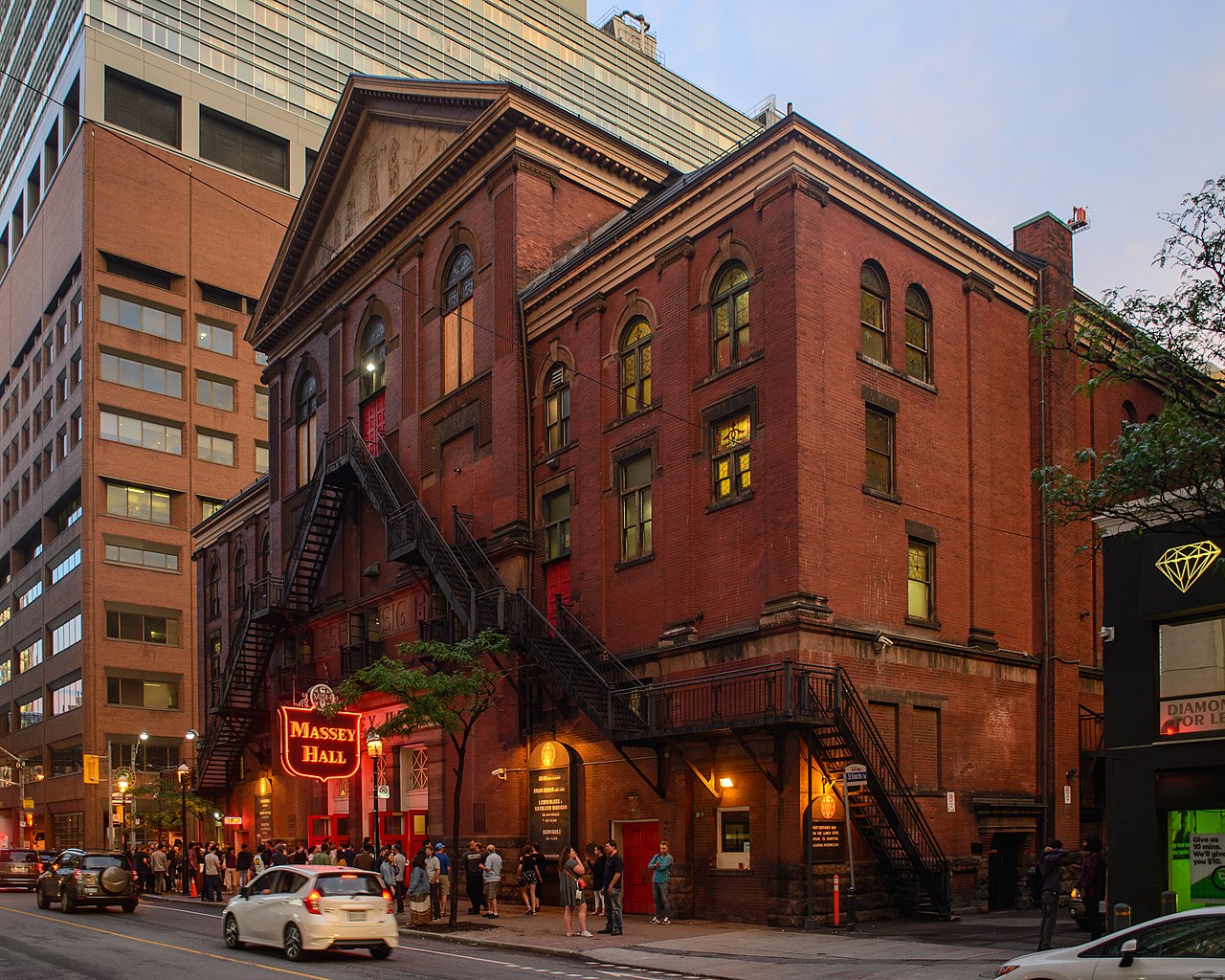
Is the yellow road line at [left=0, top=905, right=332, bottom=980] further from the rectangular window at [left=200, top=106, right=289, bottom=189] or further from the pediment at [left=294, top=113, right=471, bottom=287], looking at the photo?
the rectangular window at [left=200, top=106, right=289, bottom=189]

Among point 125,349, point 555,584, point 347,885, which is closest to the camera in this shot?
point 347,885

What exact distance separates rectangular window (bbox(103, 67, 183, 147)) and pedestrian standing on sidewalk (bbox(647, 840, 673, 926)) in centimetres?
7170

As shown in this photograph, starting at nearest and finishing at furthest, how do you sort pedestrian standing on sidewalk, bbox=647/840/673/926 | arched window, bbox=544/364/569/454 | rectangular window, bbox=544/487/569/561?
pedestrian standing on sidewalk, bbox=647/840/673/926 → rectangular window, bbox=544/487/569/561 → arched window, bbox=544/364/569/454

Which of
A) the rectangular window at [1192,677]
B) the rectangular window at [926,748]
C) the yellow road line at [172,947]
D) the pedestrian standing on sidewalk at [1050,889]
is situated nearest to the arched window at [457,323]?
the rectangular window at [926,748]

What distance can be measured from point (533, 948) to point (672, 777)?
6.49m

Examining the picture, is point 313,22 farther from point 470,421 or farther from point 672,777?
point 672,777

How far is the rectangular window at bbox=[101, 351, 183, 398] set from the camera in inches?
3071

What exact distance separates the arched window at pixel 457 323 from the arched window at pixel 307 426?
976 cm

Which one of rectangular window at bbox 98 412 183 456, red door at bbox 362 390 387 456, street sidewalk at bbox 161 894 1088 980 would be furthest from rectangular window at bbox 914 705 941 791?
rectangular window at bbox 98 412 183 456

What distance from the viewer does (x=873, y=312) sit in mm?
30500

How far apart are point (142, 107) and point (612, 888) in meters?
→ 74.4

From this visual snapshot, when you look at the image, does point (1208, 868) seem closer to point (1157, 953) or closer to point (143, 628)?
point (1157, 953)

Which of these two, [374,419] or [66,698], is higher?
[374,419]

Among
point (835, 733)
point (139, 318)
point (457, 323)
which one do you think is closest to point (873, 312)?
point (835, 733)
